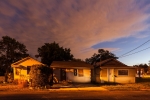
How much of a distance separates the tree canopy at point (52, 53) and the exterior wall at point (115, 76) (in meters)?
21.7

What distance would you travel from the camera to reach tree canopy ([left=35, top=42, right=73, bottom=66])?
2034 inches

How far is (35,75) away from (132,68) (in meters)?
16.7

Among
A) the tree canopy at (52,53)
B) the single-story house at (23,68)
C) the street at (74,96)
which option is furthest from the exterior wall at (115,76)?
the tree canopy at (52,53)

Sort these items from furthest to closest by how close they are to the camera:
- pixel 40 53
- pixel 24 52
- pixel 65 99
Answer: pixel 40 53, pixel 24 52, pixel 65 99

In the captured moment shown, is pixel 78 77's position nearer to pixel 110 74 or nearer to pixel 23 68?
pixel 110 74

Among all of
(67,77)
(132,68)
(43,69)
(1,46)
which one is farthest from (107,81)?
(1,46)

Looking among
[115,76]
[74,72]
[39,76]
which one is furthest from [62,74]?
[39,76]

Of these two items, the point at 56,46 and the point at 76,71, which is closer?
the point at 76,71

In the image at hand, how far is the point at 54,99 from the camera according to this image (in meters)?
14.5

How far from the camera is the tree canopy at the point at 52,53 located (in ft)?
169

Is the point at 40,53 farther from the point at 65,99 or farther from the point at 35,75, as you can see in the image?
the point at 65,99

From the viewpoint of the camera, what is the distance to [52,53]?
52406mm

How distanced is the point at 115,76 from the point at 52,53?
962 inches

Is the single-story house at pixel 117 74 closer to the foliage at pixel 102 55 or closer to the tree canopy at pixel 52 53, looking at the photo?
the tree canopy at pixel 52 53
